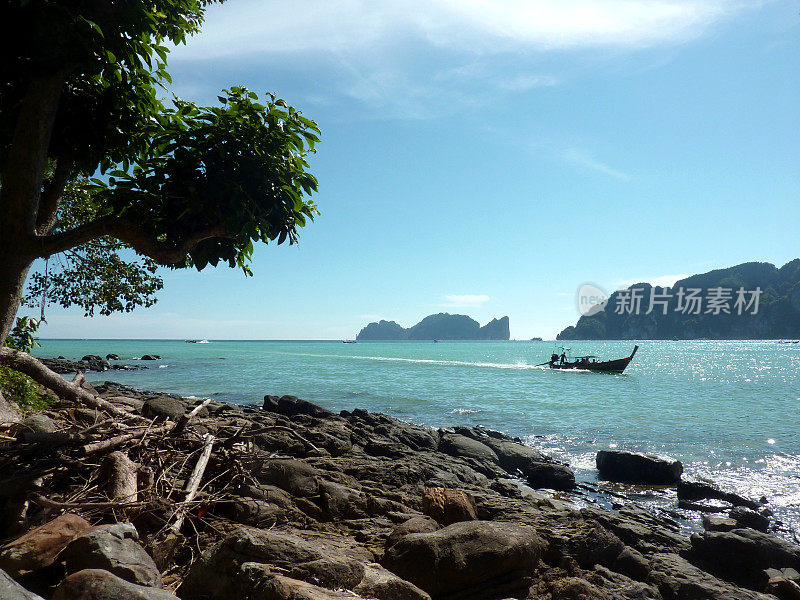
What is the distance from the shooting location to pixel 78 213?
10.1m

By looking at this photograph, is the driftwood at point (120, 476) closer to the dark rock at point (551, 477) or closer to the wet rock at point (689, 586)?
the wet rock at point (689, 586)

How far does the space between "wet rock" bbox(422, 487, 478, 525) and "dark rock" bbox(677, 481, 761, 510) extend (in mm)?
8272

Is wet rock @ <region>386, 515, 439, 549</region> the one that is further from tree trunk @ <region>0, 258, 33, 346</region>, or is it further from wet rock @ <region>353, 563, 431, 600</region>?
tree trunk @ <region>0, 258, 33, 346</region>

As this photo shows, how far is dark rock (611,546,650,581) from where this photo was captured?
250 inches

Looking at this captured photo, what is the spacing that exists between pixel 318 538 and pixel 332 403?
24.7 metres

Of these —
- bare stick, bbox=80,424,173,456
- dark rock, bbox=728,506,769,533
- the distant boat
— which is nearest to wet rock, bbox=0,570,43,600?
bare stick, bbox=80,424,173,456

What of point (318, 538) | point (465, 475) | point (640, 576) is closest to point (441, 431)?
point (465, 475)

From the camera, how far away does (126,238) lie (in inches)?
242

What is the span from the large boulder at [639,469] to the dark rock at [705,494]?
0.73 m

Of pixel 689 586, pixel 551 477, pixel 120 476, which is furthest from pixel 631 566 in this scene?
pixel 551 477

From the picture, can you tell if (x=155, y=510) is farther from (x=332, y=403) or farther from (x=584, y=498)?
(x=332, y=403)

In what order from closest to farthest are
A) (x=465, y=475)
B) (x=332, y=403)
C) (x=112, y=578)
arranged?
(x=112, y=578), (x=465, y=475), (x=332, y=403)

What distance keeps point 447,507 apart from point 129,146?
679cm

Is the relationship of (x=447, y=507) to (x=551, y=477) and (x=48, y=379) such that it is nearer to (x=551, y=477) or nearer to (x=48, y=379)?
(x=48, y=379)
